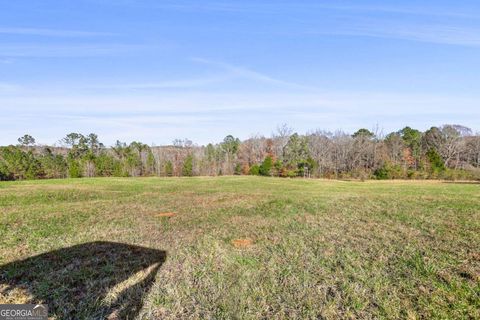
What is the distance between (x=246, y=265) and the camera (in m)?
4.15

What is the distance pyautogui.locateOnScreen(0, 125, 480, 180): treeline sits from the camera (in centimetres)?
3559

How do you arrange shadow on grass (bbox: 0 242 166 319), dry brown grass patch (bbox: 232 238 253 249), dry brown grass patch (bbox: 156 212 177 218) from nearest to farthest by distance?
1. shadow on grass (bbox: 0 242 166 319)
2. dry brown grass patch (bbox: 232 238 253 249)
3. dry brown grass patch (bbox: 156 212 177 218)

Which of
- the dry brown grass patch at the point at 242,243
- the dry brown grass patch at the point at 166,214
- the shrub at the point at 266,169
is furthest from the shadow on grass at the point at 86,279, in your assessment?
the shrub at the point at 266,169

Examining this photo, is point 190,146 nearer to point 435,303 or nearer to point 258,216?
point 258,216

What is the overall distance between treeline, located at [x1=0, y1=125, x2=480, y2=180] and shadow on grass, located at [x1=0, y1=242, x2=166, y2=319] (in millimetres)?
32528

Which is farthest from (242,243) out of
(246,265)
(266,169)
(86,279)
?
(266,169)

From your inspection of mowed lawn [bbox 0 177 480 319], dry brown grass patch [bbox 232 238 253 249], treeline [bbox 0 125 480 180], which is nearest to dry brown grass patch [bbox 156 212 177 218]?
mowed lawn [bbox 0 177 480 319]

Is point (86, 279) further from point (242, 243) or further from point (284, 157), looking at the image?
point (284, 157)

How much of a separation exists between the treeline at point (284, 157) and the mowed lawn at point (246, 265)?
29532 millimetres

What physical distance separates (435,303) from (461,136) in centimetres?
5327

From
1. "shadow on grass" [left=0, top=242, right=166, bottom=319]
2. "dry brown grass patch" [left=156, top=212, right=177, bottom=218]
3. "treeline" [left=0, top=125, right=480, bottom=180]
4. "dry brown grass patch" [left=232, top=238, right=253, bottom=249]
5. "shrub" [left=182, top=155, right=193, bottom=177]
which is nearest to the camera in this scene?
"shadow on grass" [left=0, top=242, right=166, bottom=319]

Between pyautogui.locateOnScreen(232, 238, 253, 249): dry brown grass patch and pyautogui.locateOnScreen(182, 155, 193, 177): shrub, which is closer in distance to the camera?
pyautogui.locateOnScreen(232, 238, 253, 249): dry brown grass patch

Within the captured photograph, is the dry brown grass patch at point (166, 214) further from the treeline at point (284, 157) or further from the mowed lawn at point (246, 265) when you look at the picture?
the treeline at point (284, 157)

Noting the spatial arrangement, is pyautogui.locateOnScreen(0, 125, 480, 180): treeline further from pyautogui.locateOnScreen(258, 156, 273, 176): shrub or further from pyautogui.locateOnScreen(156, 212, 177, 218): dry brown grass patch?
pyautogui.locateOnScreen(156, 212, 177, 218): dry brown grass patch
